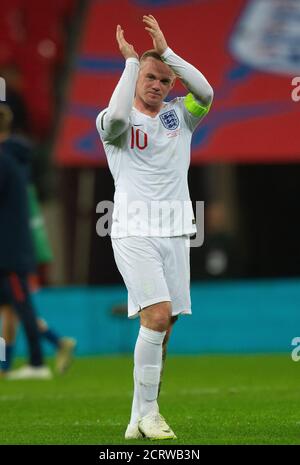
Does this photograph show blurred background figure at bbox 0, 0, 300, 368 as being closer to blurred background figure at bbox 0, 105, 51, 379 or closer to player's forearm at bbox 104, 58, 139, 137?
blurred background figure at bbox 0, 105, 51, 379

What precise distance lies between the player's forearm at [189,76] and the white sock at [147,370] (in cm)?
146

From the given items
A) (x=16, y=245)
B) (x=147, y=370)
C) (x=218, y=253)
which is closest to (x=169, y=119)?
(x=147, y=370)

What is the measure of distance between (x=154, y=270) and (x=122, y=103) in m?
1.00

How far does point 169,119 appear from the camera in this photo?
26.3 ft

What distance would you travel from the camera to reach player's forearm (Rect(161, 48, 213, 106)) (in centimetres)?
793

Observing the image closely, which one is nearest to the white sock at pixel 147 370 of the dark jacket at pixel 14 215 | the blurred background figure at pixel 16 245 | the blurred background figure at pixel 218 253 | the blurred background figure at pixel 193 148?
the blurred background figure at pixel 16 245

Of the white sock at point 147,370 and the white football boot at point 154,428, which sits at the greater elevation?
the white sock at point 147,370

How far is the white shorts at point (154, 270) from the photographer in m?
7.77

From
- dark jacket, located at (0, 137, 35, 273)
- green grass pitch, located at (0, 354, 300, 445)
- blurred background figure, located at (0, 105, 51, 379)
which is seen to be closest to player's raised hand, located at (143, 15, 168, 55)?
green grass pitch, located at (0, 354, 300, 445)

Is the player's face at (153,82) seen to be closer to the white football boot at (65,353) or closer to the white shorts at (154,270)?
the white shorts at (154,270)

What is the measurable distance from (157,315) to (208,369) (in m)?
6.03

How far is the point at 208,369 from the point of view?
13703 mm

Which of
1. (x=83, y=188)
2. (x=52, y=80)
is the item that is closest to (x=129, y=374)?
(x=83, y=188)

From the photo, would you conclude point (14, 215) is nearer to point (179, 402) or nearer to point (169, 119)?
point (179, 402)
